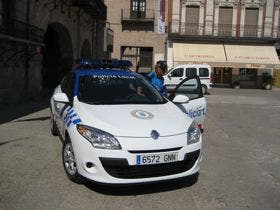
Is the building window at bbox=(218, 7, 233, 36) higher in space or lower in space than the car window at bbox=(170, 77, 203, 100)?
higher

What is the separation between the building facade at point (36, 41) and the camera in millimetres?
13609

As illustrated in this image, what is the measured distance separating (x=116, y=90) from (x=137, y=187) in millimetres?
1768

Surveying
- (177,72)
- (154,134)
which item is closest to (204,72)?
(177,72)

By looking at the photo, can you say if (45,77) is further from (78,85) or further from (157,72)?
(78,85)

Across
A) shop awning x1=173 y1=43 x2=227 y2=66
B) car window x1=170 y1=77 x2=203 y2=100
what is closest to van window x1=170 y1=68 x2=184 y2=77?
shop awning x1=173 y1=43 x2=227 y2=66

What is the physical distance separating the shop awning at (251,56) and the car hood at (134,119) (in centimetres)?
2931

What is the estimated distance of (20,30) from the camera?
14328 millimetres

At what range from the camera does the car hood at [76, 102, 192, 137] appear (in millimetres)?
5293

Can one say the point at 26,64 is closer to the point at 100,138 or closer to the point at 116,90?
the point at 116,90

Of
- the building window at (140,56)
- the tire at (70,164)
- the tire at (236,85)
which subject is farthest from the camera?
the building window at (140,56)

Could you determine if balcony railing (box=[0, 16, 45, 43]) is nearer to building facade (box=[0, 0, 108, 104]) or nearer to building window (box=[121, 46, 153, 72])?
building facade (box=[0, 0, 108, 104])

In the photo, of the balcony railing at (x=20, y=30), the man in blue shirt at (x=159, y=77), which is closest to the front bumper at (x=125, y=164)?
the man in blue shirt at (x=159, y=77)

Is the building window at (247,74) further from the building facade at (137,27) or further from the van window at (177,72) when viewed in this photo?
the van window at (177,72)

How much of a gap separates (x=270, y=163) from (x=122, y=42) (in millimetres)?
Result: 35244
